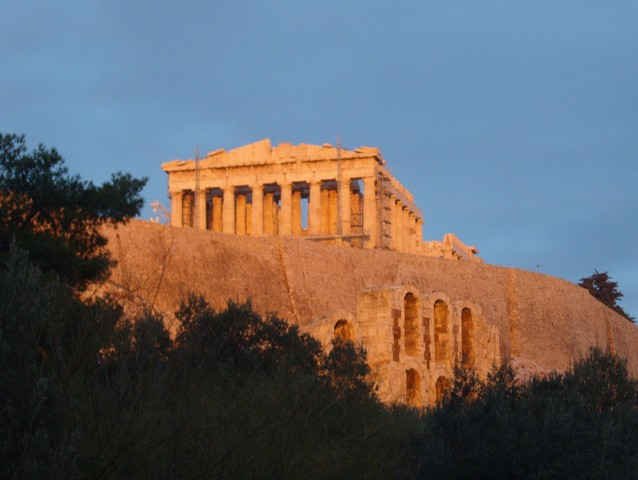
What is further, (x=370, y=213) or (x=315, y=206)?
(x=315, y=206)

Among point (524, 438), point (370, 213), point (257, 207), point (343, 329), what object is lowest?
point (524, 438)

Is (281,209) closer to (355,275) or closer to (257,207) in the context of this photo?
(257,207)

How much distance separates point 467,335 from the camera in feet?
115

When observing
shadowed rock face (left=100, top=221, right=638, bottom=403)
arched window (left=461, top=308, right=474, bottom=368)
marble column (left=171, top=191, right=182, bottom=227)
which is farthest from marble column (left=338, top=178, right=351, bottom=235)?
arched window (left=461, top=308, right=474, bottom=368)

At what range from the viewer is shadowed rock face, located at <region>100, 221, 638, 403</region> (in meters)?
31.0

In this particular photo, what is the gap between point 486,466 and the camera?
17.0 meters

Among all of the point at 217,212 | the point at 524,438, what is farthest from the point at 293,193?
the point at 524,438

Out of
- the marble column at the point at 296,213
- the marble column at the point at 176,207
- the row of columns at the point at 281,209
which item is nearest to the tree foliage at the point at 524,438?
the row of columns at the point at 281,209

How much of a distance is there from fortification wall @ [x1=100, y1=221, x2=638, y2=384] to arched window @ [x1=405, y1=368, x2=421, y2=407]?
8.52 ft

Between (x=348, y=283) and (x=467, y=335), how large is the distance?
11.0 m

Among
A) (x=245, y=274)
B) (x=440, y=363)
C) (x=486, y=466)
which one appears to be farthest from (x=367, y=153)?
(x=486, y=466)

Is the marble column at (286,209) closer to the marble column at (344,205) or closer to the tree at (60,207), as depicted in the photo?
the marble column at (344,205)

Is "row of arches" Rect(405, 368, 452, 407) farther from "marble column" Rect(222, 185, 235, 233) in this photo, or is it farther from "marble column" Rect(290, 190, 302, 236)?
"marble column" Rect(222, 185, 235, 233)

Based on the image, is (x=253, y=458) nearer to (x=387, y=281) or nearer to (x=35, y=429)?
(x=35, y=429)
